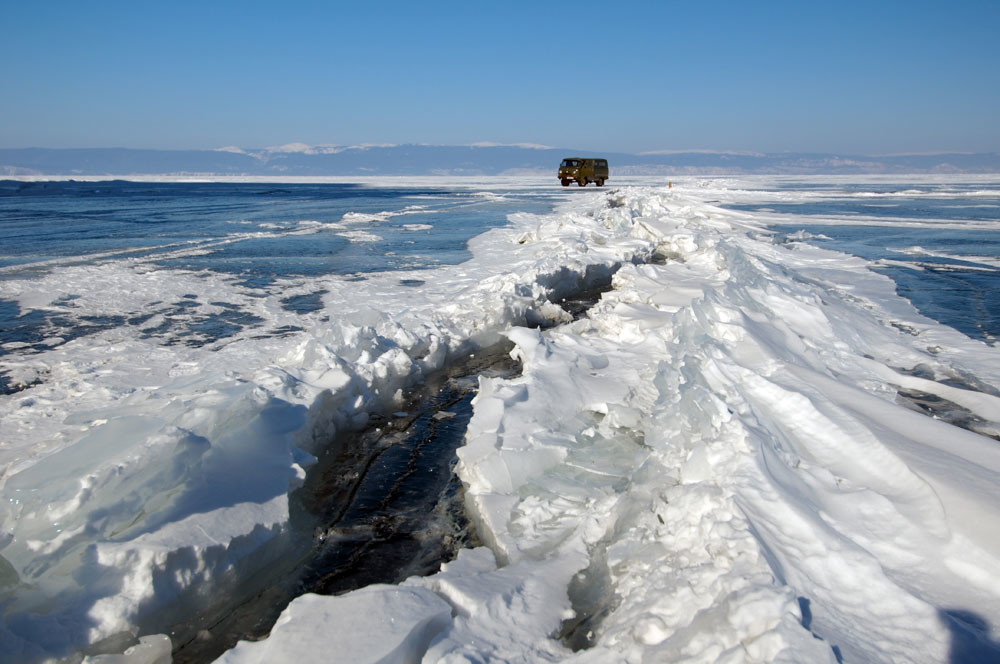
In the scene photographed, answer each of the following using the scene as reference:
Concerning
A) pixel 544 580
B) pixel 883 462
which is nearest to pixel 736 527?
pixel 544 580

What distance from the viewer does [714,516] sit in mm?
2586

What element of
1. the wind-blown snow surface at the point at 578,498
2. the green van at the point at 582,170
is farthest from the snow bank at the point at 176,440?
the green van at the point at 582,170

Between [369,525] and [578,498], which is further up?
[578,498]

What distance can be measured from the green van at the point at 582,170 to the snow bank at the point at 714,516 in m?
35.0

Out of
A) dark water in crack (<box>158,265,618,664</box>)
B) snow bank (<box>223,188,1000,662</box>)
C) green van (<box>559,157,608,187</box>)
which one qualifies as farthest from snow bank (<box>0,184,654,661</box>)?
green van (<box>559,157,608,187</box>)

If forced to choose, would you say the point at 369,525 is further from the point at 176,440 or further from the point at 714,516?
the point at 714,516

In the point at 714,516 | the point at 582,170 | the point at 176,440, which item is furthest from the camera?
the point at 582,170

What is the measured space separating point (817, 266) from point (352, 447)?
30.4 ft

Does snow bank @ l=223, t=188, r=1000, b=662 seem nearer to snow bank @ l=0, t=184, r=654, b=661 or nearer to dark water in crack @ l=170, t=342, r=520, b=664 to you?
dark water in crack @ l=170, t=342, r=520, b=664

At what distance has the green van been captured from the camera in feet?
127

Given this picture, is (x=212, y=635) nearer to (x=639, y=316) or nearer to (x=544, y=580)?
(x=544, y=580)

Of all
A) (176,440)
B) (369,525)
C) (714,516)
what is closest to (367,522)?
(369,525)

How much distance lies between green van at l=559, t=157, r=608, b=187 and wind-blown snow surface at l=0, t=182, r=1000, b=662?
34.8m

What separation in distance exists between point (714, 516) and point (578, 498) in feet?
2.86
